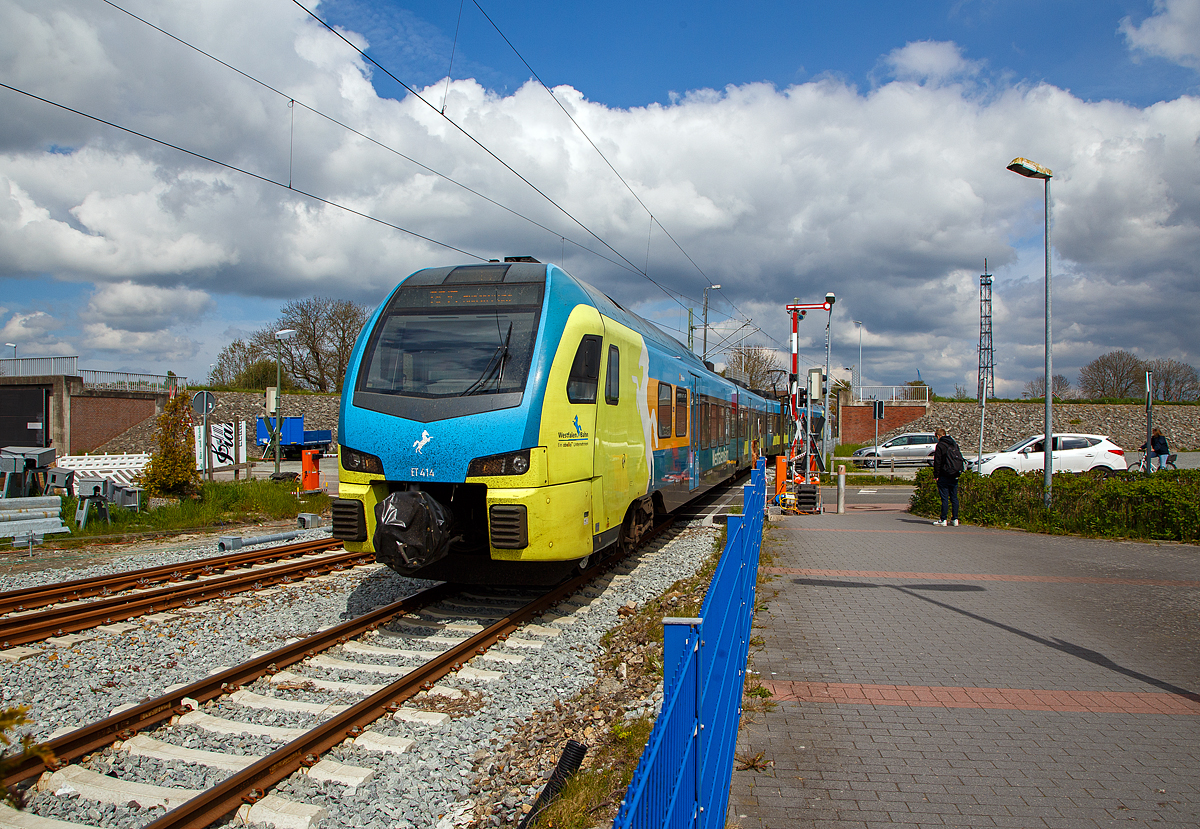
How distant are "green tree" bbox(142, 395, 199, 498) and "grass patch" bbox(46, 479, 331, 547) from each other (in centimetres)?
43

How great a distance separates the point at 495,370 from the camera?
6.68 meters

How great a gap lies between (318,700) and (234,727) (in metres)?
0.58

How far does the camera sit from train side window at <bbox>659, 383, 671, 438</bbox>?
33.9 feet

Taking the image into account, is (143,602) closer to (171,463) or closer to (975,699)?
(975,699)

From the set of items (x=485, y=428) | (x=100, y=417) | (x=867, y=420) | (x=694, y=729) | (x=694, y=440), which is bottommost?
(x=694, y=729)

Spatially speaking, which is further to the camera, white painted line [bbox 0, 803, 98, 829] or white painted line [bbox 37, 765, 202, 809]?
white painted line [bbox 37, 765, 202, 809]

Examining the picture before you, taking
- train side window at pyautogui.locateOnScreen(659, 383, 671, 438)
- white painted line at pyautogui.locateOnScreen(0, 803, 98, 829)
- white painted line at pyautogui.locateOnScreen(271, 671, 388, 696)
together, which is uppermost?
train side window at pyautogui.locateOnScreen(659, 383, 671, 438)

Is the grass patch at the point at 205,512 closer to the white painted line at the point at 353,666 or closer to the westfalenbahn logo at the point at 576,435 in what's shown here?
the white painted line at the point at 353,666

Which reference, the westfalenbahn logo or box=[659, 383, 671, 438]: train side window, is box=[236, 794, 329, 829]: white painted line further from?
box=[659, 383, 671, 438]: train side window

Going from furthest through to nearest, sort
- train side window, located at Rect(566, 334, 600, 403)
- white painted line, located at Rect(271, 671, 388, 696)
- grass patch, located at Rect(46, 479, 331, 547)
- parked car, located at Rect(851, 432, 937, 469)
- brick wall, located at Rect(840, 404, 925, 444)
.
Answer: brick wall, located at Rect(840, 404, 925, 444)
parked car, located at Rect(851, 432, 937, 469)
grass patch, located at Rect(46, 479, 331, 547)
train side window, located at Rect(566, 334, 600, 403)
white painted line, located at Rect(271, 671, 388, 696)

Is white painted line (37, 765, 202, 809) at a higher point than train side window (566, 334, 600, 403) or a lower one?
lower

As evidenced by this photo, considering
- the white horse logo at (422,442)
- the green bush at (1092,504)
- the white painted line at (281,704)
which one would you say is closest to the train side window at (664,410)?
the white horse logo at (422,442)

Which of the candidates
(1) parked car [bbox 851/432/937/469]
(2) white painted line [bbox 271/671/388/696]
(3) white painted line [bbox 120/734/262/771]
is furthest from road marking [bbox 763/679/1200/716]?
(1) parked car [bbox 851/432/937/469]

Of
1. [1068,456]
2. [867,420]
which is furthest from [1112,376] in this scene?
[1068,456]
